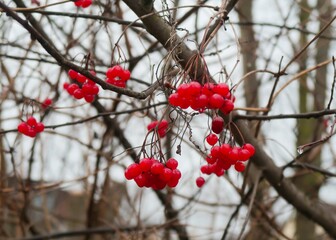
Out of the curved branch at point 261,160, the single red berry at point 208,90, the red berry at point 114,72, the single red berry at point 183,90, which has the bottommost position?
the single red berry at point 183,90

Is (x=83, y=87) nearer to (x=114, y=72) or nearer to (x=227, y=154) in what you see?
(x=114, y=72)

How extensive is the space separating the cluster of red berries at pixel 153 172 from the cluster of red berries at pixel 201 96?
0.20 m

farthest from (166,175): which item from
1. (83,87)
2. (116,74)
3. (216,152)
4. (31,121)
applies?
(31,121)

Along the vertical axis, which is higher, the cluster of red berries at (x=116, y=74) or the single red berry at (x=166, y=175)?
the cluster of red berries at (x=116, y=74)

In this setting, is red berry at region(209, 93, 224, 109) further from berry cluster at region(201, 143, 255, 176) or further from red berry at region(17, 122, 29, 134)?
red berry at region(17, 122, 29, 134)

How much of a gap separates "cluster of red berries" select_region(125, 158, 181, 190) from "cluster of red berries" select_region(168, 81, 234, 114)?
20 cm

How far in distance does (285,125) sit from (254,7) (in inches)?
49.8

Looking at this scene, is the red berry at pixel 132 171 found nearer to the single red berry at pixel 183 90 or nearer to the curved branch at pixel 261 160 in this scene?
the single red berry at pixel 183 90

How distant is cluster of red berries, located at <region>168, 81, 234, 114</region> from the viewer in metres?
1.28

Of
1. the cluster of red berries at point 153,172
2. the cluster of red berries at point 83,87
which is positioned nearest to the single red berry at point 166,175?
the cluster of red berries at point 153,172

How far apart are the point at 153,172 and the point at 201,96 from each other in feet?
0.88

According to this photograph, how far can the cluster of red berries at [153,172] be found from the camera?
1390mm

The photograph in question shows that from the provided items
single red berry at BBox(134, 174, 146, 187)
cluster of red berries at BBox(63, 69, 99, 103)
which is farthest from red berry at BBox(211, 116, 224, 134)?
cluster of red berries at BBox(63, 69, 99, 103)

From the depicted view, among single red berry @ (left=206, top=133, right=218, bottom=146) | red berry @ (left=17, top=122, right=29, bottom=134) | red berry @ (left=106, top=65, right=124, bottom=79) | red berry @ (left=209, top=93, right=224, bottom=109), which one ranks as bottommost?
red berry @ (left=209, top=93, right=224, bottom=109)
